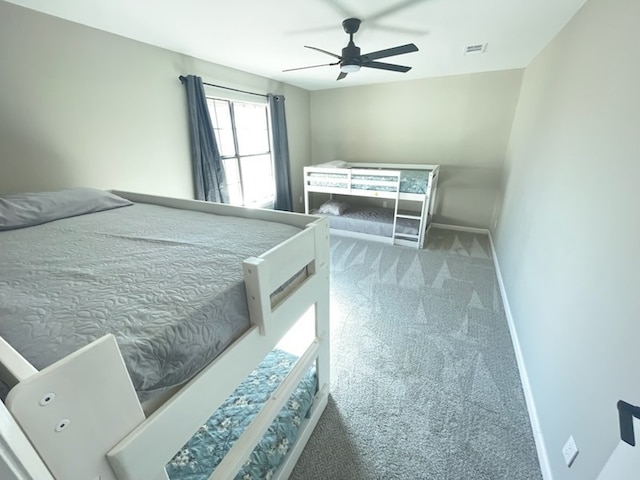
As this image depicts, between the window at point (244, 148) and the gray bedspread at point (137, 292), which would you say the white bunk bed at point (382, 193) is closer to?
the window at point (244, 148)

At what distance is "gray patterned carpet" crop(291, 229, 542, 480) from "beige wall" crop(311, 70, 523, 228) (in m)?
1.69

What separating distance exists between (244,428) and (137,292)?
0.85m

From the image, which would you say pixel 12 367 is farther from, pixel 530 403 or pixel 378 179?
pixel 378 179

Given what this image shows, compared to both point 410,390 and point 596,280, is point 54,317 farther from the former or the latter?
point 596,280

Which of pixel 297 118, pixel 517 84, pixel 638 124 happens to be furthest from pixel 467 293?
pixel 297 118

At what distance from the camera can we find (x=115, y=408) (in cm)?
50

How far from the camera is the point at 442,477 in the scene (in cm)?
122

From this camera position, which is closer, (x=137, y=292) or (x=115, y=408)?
(x=115, y=408)

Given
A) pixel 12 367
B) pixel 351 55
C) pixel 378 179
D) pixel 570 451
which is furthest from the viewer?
pixel 378 179

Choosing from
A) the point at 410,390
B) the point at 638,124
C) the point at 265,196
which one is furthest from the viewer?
the point at 265,196

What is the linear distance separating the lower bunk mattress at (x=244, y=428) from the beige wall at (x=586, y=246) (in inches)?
43.6

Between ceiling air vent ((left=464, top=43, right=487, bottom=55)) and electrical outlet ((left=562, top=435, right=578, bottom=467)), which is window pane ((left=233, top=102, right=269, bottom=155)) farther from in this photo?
electrical outlet ((left=562, top=435, right=578, bottom=467))

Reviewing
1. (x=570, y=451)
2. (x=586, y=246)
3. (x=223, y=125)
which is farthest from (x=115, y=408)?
(x=223, y=125)

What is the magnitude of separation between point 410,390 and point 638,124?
1.57 meters
